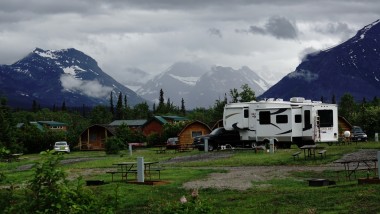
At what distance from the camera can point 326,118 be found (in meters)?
42.4

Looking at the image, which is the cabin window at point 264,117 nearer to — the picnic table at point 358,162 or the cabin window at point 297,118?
the cabin window at point 297,118

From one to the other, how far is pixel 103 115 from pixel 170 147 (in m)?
90.7

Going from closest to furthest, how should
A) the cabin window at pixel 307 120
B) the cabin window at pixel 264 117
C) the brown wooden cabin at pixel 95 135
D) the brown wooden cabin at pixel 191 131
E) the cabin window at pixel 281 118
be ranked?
the cabin window at pixel 307 120 < the cabin window at pixel 281 118 < the cabin window at pixel 264 117 < the brown wooden cabin at pixel 191 131 < the brown wooden cabin at pixel 95 135

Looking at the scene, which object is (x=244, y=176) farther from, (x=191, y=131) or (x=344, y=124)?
(x=344, y=124)

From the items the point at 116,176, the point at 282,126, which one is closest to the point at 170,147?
the point at 282,126

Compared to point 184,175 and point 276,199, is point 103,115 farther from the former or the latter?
point 276,199

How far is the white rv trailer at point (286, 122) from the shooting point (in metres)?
42.0

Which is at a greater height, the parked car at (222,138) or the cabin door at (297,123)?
the cabin door at (297,123)

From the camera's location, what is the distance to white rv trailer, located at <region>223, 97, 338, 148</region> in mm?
41959

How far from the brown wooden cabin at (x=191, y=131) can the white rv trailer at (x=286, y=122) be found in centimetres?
2018

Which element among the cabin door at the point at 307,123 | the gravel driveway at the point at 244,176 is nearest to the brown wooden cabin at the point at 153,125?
the cabin door at the point at 307,123

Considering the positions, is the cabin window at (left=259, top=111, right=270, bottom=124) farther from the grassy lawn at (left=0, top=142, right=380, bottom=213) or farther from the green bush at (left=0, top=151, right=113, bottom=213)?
the green bush at (left=0, top=151, right=113, bottom=213)

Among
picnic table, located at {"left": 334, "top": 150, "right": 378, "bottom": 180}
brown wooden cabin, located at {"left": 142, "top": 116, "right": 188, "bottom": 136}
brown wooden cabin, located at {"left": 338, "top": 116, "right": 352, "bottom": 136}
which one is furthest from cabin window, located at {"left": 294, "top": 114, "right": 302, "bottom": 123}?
brown wooden cabin, located at {"left": 142, "top": 116, "right": 188, "bottom": 136}

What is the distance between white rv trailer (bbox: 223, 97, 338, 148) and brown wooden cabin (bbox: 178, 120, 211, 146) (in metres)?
20.2
